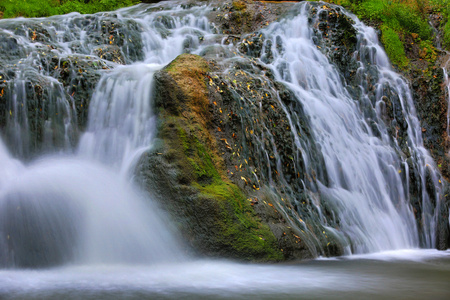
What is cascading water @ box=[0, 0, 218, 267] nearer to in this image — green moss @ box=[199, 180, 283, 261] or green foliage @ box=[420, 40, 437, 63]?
green moss @ box=[199, 180, 283, 261]

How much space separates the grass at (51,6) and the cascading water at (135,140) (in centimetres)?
244

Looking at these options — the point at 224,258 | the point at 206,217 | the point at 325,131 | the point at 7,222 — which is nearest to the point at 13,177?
the point at 7,222

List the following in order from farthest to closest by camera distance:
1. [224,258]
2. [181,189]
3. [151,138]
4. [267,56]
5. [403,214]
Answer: [267,56], [403,214], [151,138], [181,189], [224,258]

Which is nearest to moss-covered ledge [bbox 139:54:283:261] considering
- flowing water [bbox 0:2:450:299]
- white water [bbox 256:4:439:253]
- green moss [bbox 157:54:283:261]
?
green moss [bbox 157:54:283:261]

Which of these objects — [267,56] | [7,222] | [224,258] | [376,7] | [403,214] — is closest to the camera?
[7,222]

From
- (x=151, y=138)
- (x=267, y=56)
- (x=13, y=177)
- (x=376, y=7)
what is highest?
(x=376, y=7)

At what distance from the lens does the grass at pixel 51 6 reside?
11.5m

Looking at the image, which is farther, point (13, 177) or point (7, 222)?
point (13, 177)

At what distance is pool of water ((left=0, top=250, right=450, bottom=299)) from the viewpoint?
324 cm

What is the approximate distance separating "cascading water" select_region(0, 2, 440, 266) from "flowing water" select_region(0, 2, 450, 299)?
0.02 meters

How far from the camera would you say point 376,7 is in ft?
36.1

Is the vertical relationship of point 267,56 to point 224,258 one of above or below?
above

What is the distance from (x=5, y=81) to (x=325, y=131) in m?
5.32

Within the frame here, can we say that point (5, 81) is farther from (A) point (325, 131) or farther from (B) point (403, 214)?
(B) point (403, 214)
